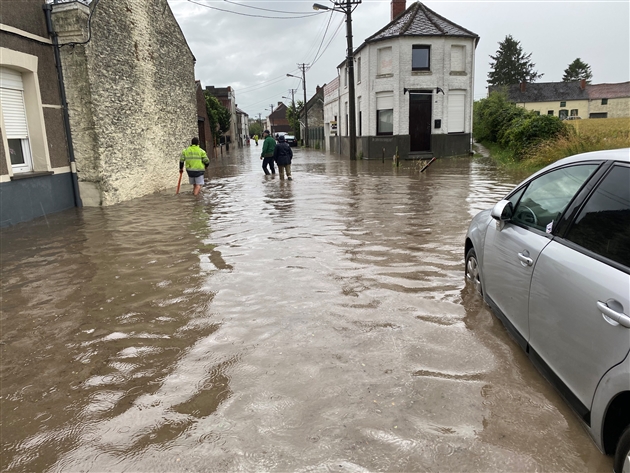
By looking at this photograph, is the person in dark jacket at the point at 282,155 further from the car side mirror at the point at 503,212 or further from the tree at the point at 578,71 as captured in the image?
the tree at the point at 578,71

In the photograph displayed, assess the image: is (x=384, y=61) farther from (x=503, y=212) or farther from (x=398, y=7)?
(x=503, y=212)

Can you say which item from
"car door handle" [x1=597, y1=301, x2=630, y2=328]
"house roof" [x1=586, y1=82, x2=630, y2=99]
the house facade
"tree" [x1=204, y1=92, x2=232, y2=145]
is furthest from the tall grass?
"house roof" [x1=586, y1=82, x2=630, y2=99]

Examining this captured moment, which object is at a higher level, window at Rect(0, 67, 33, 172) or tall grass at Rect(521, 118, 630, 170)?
window at Rect(0, 67, 33, 172)

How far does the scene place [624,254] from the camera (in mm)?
2373

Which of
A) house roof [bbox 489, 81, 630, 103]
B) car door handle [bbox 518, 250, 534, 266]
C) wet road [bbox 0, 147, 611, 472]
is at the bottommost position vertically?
wet road [bbox 0, 147, 611, 472]

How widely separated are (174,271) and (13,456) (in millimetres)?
3563

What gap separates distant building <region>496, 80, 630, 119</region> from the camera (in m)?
68.9

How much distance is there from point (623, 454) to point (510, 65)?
263 ft

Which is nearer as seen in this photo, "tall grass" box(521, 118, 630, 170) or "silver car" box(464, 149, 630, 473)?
"silver car" box(464, 149, 630, 473)

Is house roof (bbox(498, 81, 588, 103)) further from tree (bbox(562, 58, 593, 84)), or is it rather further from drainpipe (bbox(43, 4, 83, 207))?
drainpipe (bbox(43, 4, 83, 207))

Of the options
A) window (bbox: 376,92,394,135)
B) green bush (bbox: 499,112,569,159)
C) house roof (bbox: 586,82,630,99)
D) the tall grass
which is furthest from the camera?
house roof (bbox: 586,82,630,99)

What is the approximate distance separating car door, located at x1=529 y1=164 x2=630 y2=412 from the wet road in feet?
1.56

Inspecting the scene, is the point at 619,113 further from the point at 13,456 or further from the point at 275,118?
the point at 13,456

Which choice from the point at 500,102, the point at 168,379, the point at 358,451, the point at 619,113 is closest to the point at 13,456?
the point at 168,379
